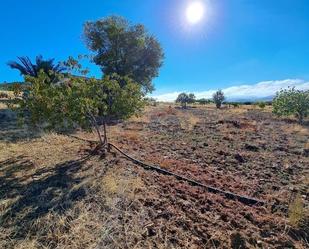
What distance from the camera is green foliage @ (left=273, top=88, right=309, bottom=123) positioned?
899 inches

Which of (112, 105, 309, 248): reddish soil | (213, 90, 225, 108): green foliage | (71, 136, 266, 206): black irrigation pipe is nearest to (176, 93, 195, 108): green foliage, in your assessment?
(213, 90, 225, 108): green foliage

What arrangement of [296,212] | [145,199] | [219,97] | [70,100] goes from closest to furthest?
[296,212] → [145,199] → [70,100] → [219,97]

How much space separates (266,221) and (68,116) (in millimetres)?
5900

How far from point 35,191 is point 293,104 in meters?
23.1

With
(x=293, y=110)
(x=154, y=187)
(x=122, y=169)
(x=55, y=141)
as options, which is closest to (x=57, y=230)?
(x=154, y=187)

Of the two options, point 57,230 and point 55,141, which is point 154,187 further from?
point 55,141

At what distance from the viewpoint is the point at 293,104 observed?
23.4m

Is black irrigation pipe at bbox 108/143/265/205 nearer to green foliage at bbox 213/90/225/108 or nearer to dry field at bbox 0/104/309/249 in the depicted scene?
dry field at bbox 0/104/309/249

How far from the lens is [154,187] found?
623cm

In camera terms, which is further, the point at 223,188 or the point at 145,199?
the point at 223,188

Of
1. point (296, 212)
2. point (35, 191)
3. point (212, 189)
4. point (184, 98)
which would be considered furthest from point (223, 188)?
point (184, 98)

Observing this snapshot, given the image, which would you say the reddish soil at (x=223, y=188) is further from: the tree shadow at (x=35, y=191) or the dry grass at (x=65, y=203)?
the tree shadow at (x=35, y=191)

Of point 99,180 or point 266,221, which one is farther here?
point 99,180

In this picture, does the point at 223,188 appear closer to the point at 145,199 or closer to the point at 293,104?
the point at 145,199
